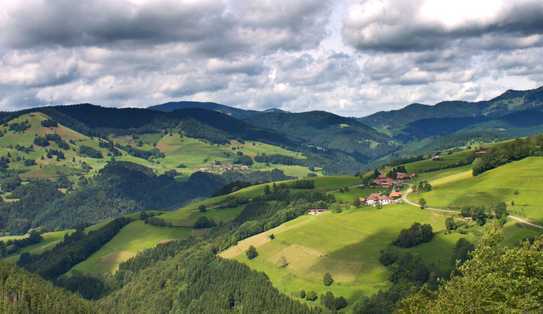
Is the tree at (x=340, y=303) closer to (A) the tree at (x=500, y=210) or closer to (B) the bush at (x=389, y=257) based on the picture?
(B) the bush at (x=389, y=257)

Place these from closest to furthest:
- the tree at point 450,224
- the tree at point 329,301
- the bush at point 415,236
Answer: the tree at point 329,301 → the bush at point 415,236 → the tree at point 450,224

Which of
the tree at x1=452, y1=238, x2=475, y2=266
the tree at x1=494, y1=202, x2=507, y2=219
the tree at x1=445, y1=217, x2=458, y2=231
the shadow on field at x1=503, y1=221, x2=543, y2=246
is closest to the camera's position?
the shadow on field at x1=503, y1=221, x2=543, y2=246

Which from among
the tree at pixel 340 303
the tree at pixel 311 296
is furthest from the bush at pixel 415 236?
the tree at pixel 311 296

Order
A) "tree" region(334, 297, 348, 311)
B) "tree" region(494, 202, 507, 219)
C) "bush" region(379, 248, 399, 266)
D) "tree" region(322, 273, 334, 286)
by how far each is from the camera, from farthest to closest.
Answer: "tree" region(494, 202, 507, 219) < "bush" region(379, 248, 399, 266) < "tree" region(322, 273, 334, 286) < "tree" region(334, 297, 348, 311)

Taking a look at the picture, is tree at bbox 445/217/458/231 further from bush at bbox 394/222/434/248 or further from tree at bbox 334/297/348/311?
tree at bbox 334/297/348/311

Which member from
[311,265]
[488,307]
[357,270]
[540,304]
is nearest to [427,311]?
[488,307]

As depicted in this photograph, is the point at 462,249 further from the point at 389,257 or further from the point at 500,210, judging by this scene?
the point at 500,210

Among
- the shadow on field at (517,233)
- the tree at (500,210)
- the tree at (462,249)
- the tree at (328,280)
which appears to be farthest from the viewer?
the tree at (500,210)

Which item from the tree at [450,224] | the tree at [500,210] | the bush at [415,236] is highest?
the tree at [500,210]

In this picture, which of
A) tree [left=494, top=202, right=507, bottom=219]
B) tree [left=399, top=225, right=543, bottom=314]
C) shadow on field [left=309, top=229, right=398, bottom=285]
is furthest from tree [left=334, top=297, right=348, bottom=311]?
tree [left=399, top=225, right=543, bottom=314]

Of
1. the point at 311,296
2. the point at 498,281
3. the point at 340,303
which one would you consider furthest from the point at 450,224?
the point at 498,281

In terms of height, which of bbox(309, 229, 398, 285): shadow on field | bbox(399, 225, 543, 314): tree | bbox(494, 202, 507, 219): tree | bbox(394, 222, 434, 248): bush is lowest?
bbox(309, 229, 398, 285): shadow on field
